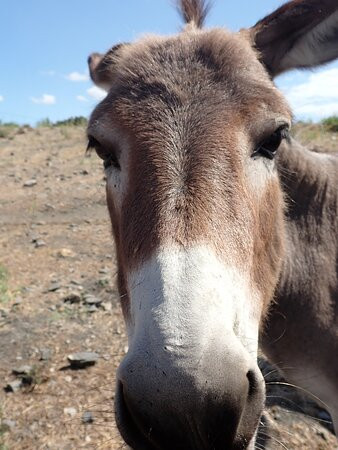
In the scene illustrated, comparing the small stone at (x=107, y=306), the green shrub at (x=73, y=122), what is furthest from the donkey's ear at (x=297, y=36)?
the green shrub at (x=73, y=122)

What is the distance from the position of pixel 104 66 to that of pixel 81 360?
3.17 metres

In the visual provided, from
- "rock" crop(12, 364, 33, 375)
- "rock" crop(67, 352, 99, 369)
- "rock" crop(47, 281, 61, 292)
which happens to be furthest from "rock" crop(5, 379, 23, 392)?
"rock" crop(47, 281, 61, 292)

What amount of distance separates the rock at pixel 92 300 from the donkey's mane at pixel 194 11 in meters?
3.90

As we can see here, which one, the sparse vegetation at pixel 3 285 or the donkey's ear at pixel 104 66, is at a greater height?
the donkey's ear at pixel 104 66

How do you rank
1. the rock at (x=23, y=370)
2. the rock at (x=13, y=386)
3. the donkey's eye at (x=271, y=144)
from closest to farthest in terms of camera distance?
the donkey's eye at (x=271, y=144) → the rock at (x=13, y=386) → the rock at (x=23, y=370)

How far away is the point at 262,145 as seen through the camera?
2.57m

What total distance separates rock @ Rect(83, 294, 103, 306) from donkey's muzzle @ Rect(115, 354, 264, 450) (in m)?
4.38

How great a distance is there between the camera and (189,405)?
5.26ft

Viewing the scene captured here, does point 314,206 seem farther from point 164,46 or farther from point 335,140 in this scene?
point 335,140

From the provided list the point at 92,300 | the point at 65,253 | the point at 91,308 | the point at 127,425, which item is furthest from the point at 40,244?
the point at 127,425

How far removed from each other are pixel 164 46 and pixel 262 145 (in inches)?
38.5

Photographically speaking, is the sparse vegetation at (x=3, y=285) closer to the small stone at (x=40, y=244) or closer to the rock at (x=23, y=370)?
the small stone at (x=40, y=244)

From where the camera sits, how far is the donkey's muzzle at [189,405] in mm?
1612

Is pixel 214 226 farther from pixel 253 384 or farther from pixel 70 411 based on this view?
pixel 70 411
